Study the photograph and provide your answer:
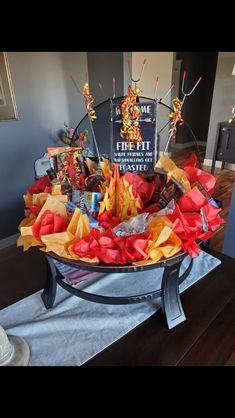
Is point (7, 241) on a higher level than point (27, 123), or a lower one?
lower

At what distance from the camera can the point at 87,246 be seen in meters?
0.66

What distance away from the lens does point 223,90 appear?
3.81 m

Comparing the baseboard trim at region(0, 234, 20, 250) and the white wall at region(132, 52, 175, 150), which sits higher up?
the white wall at region(132, 52, 175, 150)

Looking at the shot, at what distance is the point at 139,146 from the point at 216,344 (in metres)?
0.64

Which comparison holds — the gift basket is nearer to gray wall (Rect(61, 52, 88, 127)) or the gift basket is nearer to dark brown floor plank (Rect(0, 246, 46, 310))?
dark brown floor plank (Rect(0, 246, 46, 310))

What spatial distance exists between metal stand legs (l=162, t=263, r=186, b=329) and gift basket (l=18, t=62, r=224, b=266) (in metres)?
0.11

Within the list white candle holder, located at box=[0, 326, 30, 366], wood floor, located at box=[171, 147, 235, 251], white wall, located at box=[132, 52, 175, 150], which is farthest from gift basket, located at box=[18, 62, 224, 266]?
white wall, located at box=[132, 52, 175, 150]

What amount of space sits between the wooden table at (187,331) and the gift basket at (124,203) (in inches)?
9.8

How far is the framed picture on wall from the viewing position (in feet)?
5.75

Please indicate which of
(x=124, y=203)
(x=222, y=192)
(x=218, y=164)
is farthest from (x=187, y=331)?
(x=218, y=164)

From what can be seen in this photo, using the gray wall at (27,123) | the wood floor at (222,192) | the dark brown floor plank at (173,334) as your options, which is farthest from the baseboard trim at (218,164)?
the dark brown floor plank at (173,334)

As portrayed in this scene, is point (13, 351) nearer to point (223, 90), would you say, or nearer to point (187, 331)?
point (187, 331)
